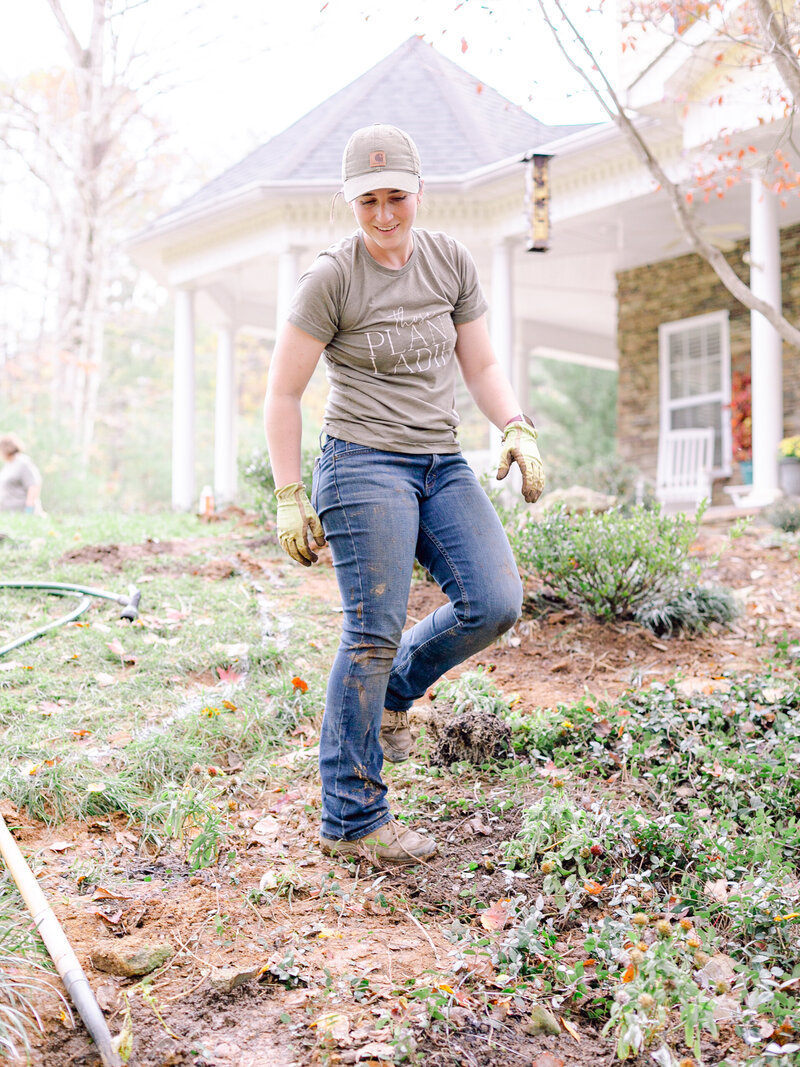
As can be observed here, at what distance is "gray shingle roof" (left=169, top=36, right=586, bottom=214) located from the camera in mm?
10781

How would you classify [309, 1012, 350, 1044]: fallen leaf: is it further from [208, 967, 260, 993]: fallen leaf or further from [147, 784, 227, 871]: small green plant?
[147, 784, 227, 871]: small green plant

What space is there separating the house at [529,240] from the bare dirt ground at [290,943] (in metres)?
6.82

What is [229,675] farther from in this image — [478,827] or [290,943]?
[290,943]

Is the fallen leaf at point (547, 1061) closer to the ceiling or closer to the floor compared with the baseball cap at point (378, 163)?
closer to the floor

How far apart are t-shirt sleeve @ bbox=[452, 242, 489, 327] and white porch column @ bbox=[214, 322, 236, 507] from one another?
1083cm

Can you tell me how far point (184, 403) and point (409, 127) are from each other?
442 cm

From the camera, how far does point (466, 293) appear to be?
2770mm

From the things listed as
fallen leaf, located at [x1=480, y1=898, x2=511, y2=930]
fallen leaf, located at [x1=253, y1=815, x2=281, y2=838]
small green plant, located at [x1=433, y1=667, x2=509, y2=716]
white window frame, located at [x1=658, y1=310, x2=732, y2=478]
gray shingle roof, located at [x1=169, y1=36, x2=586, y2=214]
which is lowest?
fallen leaf, located at [x1=480, y1=898, x2=511, y2=930]

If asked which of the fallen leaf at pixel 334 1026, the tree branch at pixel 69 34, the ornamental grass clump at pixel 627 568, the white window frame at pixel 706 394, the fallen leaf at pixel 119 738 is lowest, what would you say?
the fallen leaf at pixel 334 1026

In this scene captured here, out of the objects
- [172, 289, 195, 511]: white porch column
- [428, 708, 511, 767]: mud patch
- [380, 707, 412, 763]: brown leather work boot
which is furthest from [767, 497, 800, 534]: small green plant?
[172, 289, 195, 511]: white porch column

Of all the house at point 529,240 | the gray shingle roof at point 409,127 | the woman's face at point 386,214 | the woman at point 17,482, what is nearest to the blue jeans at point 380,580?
the woman's face at point 386,214

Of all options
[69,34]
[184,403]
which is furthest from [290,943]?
[69,34]

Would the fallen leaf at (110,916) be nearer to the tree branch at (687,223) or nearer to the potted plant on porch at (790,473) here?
the tree branch at (687,223)

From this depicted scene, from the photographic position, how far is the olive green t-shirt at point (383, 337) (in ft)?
8.21
